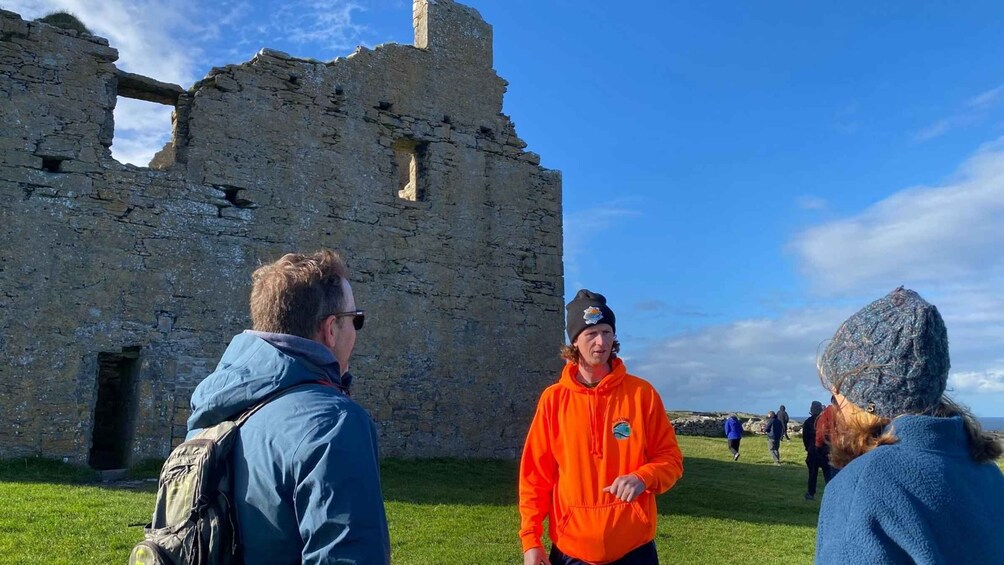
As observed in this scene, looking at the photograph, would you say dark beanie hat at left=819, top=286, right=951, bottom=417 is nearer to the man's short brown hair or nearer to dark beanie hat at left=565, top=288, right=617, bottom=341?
the man's short brown hair

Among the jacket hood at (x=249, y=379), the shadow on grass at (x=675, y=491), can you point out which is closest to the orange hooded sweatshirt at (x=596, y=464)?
the jacket hood at (x=249, y=379)

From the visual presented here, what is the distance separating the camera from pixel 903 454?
→ 1.72 m

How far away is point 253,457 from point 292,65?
1002cm

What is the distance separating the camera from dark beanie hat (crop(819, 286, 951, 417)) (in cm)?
183

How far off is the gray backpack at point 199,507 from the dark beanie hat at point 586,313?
2.10 m

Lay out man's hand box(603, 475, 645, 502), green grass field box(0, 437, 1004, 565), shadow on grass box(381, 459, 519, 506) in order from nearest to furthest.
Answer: man's hand box(603, 475, 645, 502)
green grass field box(0, 437, 1004, 565)
shadow on grass box(381, 459, 519, 506)

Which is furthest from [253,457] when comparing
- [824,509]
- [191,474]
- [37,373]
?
[37,373]

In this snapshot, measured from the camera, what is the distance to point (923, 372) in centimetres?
183

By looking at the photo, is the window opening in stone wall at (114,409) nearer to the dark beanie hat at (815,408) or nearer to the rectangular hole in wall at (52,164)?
the rectangular hole in wall at (52,164)

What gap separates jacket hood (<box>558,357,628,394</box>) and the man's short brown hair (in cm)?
179

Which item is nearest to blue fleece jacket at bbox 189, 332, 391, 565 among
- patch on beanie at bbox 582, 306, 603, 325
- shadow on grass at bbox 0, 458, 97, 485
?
patch on beanie at bbox 582, 306, 603, 325

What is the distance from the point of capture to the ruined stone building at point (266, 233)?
9125 mm

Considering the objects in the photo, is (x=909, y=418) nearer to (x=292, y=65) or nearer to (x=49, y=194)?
(x=49, y=194)

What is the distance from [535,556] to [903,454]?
6.71 ft
